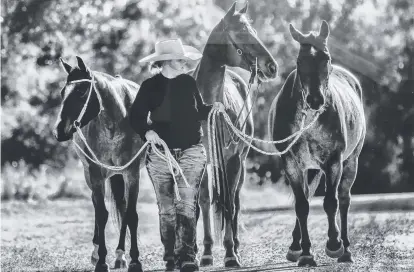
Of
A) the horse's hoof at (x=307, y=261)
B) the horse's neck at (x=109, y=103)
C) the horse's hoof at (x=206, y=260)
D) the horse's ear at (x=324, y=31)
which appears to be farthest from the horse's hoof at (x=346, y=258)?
the horse's neck at (x=109, y=103)

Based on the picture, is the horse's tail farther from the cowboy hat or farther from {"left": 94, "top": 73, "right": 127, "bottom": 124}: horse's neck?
the cowboy hat

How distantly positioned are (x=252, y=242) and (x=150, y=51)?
8.73ft

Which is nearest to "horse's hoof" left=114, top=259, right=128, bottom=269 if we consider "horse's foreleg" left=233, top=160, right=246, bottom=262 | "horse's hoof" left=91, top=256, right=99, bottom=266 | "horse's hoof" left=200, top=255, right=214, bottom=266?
"horse's hoof" left=91, top=256, right=99, bottom=266

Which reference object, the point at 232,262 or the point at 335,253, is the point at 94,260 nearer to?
the point at 232,262

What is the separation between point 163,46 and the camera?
5.91 metres

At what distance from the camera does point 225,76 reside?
23.1 feet

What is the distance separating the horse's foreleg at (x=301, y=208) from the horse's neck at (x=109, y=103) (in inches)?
69.6

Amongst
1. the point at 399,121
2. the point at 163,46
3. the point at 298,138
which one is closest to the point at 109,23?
the point at 163,46

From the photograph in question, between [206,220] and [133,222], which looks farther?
[206,220]

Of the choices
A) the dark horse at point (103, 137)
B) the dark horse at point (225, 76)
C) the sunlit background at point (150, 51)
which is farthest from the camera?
the sunlit background at point (150, 51)

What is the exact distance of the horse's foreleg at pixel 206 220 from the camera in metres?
6.73

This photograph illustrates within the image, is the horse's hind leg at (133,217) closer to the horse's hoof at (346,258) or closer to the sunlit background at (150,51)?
the sunlit background at (150,51)

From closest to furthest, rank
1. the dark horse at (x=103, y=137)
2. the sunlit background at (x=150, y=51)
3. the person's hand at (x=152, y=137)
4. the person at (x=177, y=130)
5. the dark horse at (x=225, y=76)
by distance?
the person's hand at (x=152, y=137) < the person at (x=177, y=130) < the dark horse at (x=103, y=137) < the dark horse at (x=225, y=76) < the sunlit background at (x=150, y=51)

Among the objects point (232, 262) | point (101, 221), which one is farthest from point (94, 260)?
point (232, 262)
